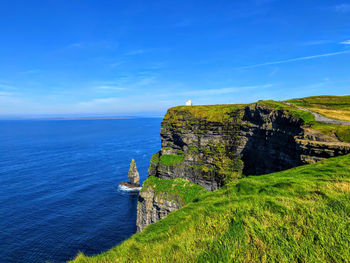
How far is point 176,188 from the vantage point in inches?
1400

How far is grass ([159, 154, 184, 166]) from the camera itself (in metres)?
40.9

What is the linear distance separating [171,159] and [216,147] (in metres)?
10.5

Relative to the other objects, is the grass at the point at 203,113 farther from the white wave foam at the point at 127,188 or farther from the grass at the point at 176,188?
the white wave foam at the point at 127,188

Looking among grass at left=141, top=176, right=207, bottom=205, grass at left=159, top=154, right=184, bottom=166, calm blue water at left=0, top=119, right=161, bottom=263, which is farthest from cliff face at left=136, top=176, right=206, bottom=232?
calm blue water at left=0, top=119, right=161, bottom=263

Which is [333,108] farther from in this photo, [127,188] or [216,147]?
[127,188]

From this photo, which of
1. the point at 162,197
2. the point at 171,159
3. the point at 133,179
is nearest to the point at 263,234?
the point at 162,197

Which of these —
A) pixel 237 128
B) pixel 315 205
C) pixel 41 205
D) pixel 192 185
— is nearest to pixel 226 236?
pixel 315 205

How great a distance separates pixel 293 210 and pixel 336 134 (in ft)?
53.3

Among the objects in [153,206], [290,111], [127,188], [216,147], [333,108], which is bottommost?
[127,188]

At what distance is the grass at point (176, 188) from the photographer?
33.2 meters

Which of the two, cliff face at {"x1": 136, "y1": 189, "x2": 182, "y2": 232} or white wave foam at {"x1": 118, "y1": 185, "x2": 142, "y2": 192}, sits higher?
cliff face at {"x1": 136, "y1": 189, "x2": 182, "y2": 232}

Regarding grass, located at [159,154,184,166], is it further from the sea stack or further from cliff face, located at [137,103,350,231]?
the sea stack

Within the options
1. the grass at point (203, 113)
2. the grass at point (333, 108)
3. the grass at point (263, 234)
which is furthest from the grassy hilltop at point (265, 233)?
the grass at point (203, 113)

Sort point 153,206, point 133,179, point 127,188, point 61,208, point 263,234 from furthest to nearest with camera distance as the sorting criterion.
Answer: point 133,179 < point 127,188 < point 61,208 < point 153,206 < point 263,234
